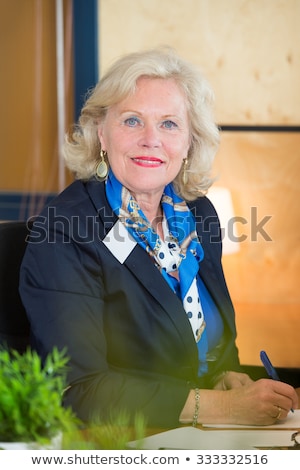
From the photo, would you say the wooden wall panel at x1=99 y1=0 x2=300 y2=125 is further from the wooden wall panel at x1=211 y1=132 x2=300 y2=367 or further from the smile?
the smile

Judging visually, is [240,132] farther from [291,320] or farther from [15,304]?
[15,304]

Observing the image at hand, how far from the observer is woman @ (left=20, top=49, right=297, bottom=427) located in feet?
4.72

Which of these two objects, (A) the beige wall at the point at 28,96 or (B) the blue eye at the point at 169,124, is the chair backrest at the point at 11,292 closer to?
(B) the blue eye at the point at 169,124

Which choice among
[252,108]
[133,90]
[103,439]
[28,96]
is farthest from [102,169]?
[28,96]

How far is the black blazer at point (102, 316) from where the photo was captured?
1.43m

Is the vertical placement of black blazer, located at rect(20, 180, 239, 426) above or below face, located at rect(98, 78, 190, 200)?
below

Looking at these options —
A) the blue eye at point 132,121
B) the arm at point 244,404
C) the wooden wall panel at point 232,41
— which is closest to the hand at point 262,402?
the arm at point 244,404

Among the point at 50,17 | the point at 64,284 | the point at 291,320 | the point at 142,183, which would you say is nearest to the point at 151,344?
the point at 64,284

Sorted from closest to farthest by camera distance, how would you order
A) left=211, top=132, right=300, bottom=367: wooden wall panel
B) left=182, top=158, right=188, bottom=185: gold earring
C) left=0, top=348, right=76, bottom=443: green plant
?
left=0, top=348, right=76, bottom=443: green plant, left=182, top=158, right=188, bottom=185: gold earring, left=211, top=132, right=300, bottom=367: wooden wall panel

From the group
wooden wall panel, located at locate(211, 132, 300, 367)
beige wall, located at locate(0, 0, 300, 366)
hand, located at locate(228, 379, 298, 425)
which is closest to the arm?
hand, located at locate(228, 379, 298, 425)

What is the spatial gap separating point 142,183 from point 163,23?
74.1 inches

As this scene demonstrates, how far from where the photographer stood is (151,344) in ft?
5.35

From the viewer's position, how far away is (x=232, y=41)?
342cm

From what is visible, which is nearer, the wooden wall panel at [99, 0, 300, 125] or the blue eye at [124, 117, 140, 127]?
the blue eye at [124, 117, 140, 127]
